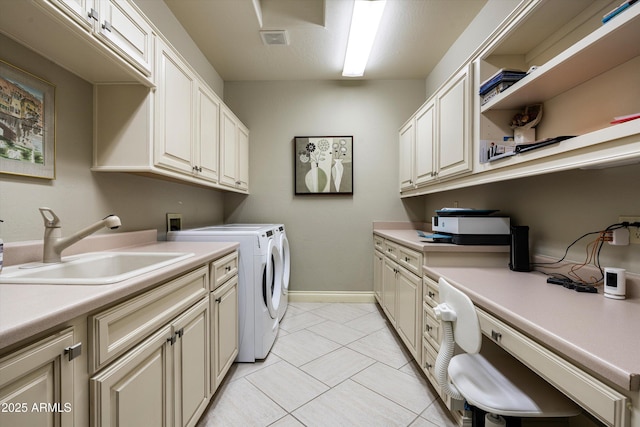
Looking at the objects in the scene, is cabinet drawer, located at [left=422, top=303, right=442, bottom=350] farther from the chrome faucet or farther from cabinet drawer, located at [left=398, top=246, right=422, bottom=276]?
the chrome faucet

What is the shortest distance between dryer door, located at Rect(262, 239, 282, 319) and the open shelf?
1.77 m

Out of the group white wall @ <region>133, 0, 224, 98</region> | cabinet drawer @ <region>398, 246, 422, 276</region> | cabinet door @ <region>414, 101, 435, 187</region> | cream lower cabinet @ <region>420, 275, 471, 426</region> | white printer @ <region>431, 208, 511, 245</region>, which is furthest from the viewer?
cabinet door @ <region>414, 101, 435, 187</region>

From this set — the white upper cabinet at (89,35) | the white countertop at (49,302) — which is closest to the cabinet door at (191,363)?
the white countertop at (49,302)

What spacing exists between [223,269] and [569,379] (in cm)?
155

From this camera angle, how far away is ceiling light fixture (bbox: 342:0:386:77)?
1892 millimetres

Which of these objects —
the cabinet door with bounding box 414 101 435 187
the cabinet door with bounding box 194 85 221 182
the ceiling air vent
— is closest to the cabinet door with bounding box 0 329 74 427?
the cabinet door with bounding box 194 85 221 182

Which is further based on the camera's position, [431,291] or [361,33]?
[361,33]

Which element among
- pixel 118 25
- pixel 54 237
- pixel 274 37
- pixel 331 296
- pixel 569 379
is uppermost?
pixel 274 37

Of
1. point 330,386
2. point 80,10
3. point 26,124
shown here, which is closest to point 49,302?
point 26,124

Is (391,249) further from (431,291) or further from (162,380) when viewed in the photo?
(162,380)

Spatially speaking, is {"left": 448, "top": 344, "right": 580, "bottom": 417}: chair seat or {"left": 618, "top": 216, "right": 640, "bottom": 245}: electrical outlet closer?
{"left": 448, "top": 344, "right": 580, "bottom": 417}: chair seat

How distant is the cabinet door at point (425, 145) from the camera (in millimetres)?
2152

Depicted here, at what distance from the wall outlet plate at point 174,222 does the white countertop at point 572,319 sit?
2013 mm

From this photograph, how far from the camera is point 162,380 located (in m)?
0.98
